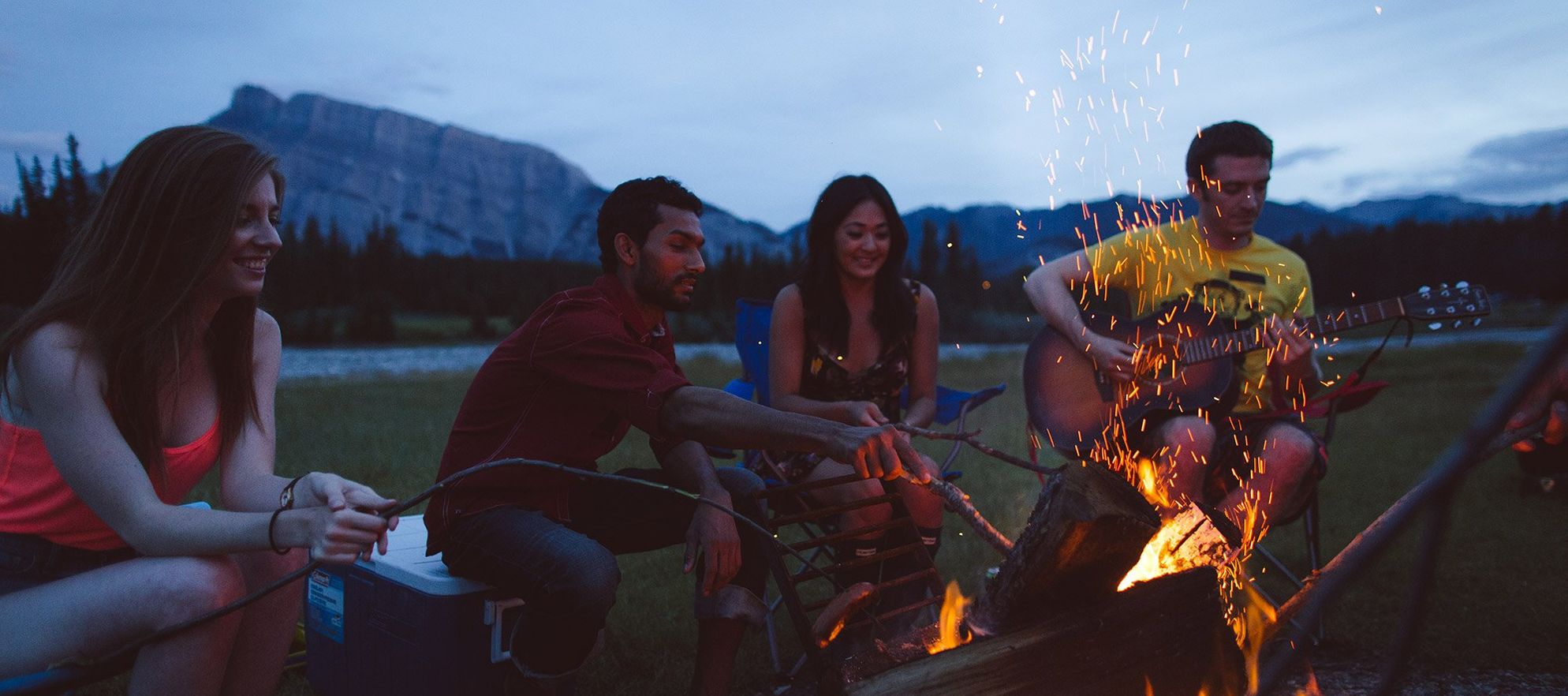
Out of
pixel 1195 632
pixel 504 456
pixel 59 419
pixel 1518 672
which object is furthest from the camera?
pixel 1518 672

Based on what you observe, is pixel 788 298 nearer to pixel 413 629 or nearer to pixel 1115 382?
pixel 1115 382

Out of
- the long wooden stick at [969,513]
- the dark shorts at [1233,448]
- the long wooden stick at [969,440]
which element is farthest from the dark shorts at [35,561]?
the dark shorts at [1233,448]

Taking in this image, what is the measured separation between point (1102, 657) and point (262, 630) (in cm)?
182

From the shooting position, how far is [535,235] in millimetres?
111812

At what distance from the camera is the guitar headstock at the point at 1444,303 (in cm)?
307

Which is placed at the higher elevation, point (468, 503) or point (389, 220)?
point (389, 220)

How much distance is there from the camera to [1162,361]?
3318 mm

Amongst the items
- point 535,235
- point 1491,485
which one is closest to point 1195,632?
point 1491,485

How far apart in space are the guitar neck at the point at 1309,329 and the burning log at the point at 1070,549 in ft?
4.96

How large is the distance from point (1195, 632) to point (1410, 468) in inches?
213

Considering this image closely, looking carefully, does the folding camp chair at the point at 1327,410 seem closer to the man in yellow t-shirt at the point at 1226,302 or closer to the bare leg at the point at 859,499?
the man in yellow t-shirt at the point at 1226,302

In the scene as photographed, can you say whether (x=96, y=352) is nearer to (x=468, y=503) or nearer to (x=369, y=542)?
(x=369, y=542)

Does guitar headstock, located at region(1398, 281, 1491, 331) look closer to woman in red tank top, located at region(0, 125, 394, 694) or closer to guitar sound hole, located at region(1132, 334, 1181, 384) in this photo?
guitar sound hole, located at region(1132, 334, 1181, 384)

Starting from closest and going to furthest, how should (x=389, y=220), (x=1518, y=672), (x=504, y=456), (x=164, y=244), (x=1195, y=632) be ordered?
1. (x=164, y=244)
2. (x=1195, y=632)
3. (x=504, y=456)
4. (x=1518, y=672)
5. (x=389, y=220)
